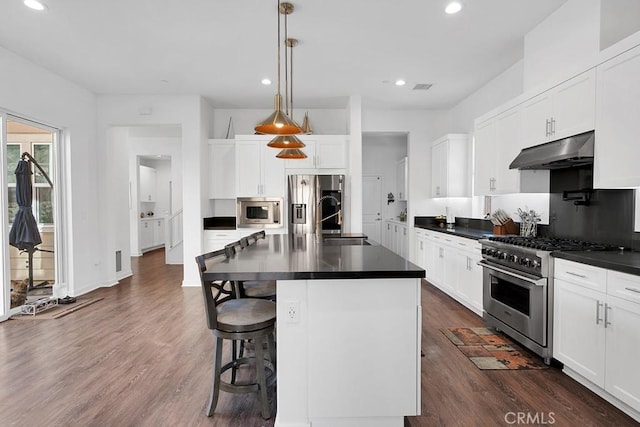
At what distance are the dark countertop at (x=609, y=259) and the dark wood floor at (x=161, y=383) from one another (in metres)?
0.90

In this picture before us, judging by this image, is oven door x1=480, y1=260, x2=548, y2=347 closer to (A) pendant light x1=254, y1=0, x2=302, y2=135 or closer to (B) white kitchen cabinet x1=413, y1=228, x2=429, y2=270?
(B) white kitchen cabinet x1=413, y1=228, x2=429, y2=270

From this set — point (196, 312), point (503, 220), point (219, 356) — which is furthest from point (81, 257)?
point (503, 220)

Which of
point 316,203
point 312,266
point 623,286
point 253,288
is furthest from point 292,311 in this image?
point 316,203

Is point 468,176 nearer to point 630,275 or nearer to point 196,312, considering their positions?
point 630,275

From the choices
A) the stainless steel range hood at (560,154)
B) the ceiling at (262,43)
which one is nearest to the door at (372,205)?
the ceiling at (262,43)

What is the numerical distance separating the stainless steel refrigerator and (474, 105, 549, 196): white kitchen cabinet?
7.05 feet

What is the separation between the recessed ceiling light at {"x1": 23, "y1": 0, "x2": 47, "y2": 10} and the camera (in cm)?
298

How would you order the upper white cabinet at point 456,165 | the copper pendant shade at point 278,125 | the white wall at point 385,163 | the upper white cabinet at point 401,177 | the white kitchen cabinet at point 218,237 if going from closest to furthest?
the copper pendant shade at point 278,125 < the upper white cabinet at point 456,165 < the white kitchen cabinet at point 218,237 < the upper white cabinet at point 401,177 < the white wall at point 385,163

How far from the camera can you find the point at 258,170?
19.1 ft

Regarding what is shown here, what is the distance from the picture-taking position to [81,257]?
5.10 meters

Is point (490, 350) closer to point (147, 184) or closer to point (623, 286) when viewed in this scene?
point (623, 286)

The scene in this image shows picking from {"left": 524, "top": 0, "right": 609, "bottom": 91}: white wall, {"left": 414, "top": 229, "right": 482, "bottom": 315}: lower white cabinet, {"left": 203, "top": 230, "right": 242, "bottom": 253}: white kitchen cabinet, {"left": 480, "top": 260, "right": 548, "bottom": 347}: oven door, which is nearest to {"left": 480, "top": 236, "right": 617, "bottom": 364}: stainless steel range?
{"left": 480, "top": 260, "right": 548, "bottom": 347}: oven door

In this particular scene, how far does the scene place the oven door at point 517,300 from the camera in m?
2.76

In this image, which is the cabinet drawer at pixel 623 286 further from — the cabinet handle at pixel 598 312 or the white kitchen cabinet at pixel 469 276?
the white kitchen cabinet at pixel 469 276
